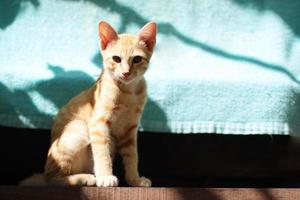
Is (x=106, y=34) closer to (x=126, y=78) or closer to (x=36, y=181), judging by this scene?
(x=126, y=78)

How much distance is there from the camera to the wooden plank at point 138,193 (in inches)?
53.7

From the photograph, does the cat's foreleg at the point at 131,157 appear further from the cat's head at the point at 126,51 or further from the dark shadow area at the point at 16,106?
the dark shadow area at the point at 16,106

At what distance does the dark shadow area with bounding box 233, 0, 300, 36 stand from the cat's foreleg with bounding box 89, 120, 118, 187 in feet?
2.14

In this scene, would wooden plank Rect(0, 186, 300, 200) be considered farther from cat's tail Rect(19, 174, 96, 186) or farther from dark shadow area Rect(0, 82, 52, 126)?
dark shadow area Rect(0, 82, 52, 126)

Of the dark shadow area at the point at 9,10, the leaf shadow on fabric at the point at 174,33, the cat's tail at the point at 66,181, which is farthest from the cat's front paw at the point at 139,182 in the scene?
the dark shadow area at the point at 9,10

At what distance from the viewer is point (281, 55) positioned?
1700 mm

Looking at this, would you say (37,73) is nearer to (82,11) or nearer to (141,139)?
(82,11)

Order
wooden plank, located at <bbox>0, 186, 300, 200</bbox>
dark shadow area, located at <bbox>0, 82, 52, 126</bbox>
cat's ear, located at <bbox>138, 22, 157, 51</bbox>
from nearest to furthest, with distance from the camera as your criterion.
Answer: wooden plank, located at <bbox>0, 186, 300, 200</bbox> → cat's ear, located at <bbox>138, 22, 157, 51</bbox> → dark shadow area, located at <bbox>0, 82, 52, 126</bbox>

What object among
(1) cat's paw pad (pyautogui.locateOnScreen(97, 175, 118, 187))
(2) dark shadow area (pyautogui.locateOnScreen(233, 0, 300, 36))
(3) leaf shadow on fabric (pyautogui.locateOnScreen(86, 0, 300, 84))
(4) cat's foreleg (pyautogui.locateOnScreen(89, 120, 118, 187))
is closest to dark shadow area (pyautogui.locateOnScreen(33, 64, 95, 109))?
(3) leaf shadow on fabric (pyautogui.locateOnScreen(86, 0, 300, 84))

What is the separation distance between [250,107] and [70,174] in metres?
0.56

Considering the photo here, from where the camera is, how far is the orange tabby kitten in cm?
144

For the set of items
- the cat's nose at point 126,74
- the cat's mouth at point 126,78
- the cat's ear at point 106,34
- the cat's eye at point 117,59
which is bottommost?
the cat's mouth at point 126,78

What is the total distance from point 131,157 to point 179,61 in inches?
14.3

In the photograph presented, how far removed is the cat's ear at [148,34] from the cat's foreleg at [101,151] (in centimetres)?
25
